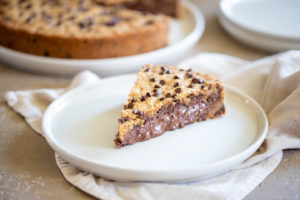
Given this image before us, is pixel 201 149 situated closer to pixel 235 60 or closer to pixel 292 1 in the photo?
pixel 235 60

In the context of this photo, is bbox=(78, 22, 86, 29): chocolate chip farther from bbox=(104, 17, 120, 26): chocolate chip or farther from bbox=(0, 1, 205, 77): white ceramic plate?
bbox=(0, 1, 205, 77): white ceramic plate

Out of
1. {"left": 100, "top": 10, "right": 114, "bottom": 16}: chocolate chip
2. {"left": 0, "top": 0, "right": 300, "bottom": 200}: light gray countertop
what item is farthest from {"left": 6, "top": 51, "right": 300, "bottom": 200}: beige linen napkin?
{"left": 100, "top": 10, "right": 114, "bottom": 16}: chocolate chip

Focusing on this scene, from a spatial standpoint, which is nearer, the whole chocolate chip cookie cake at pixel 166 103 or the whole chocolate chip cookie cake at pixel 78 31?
the whole chocolate chip cookie cake at pixel 166 103

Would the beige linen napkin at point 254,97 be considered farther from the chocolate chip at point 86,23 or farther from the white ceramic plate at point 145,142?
the chocolate chip at point 86,23

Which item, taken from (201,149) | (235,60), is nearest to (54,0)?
(235,60)

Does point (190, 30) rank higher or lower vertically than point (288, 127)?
lower

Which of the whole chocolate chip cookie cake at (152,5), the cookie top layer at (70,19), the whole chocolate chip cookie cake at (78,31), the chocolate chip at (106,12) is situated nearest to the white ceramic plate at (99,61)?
the whole chocolate chip cookie cake at (78,31)
